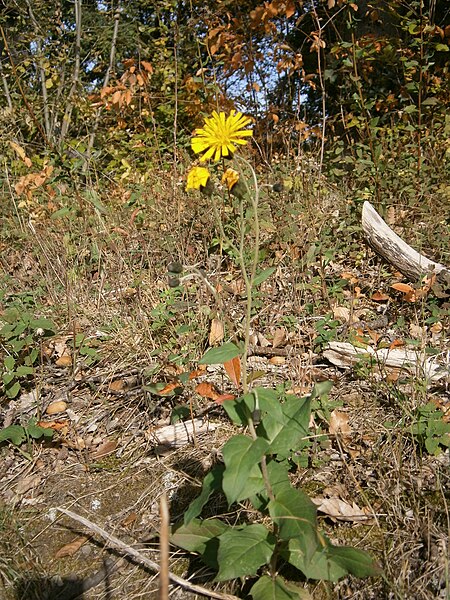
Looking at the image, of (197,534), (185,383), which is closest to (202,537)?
(197,534)

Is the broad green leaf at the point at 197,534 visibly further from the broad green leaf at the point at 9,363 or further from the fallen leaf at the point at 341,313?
the fallen leaf at the point at 341,313

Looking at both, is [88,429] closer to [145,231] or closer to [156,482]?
[156,482]

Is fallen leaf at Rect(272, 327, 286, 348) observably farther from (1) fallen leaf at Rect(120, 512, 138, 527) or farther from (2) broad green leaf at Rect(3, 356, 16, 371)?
(2) broad green leaf at Rect(3, 356, 16, 371)

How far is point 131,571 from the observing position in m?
1.71

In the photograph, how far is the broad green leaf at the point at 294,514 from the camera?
1.29 meters

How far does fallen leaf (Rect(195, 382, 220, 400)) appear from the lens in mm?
2287

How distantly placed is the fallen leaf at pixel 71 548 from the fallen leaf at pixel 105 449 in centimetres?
42

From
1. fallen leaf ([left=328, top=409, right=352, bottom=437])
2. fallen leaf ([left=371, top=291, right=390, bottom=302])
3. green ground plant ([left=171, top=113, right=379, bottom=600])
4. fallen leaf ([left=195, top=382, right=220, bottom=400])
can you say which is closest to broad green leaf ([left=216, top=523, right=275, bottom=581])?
green ground plant ([left=171, top=113, right=379, bottom=600])

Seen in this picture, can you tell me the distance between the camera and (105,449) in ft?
A: 7.43

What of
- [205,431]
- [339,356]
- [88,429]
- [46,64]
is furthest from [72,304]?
[46,64]

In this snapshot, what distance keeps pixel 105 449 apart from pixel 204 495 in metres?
0.99

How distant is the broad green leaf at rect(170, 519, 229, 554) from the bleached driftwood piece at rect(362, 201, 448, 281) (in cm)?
179

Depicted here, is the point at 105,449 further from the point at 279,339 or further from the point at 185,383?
the point at 279,339

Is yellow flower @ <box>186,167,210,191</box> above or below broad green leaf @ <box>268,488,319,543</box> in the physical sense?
above
